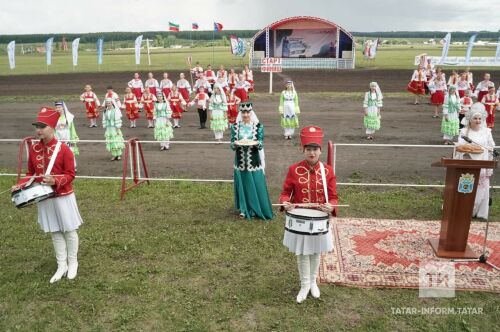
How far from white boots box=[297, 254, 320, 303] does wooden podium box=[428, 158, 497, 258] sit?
7.50ft

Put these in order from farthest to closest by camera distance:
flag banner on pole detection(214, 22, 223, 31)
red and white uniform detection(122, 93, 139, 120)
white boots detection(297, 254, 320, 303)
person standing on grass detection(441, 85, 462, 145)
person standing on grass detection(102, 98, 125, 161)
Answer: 1. flag banner on pole detection(214, 22, 223, 31)
2. red and white uniform detection(122, 93, 139, 120)
3. person standing on grass detection(441, 85, 462, 145)
4. person standing on grass detection(102, 98, 125, 161)
5. white boots detection(297, 254, 320, 303)

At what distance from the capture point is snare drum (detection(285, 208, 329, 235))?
4.88m

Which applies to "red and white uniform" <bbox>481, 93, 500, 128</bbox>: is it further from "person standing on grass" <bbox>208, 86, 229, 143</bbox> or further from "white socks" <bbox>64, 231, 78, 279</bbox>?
"white socks" <bbox>64, 231, 78, 279</bbox>

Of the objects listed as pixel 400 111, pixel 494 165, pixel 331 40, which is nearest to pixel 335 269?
pixel 494 165

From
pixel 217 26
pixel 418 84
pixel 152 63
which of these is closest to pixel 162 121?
pixel 418 84

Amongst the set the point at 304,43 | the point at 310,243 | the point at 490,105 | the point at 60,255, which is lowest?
the point at 60,255

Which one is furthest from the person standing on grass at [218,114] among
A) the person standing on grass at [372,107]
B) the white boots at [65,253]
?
the white boots at [65,253]

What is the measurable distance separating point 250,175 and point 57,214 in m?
3.50

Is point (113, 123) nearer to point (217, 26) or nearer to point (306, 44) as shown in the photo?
point (217, 26)

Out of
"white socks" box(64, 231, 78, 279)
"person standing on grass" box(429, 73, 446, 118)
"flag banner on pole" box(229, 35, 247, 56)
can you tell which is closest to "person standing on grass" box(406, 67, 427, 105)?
"person standing on grass" box(429, 73, 446, 118)

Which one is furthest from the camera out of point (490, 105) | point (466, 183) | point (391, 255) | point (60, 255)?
point (490, 105)

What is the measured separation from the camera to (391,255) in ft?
21.4

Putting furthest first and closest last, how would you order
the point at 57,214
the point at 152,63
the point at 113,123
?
the point at 152,63 → the point at 113,123 → the point at 57,214

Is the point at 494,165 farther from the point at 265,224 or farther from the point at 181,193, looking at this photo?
the point at 181,193
